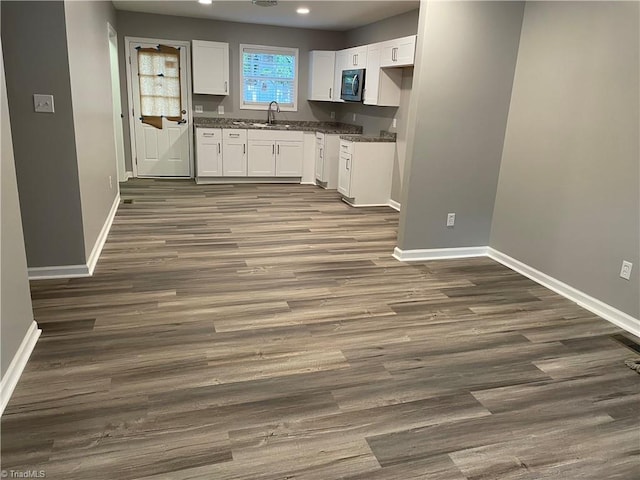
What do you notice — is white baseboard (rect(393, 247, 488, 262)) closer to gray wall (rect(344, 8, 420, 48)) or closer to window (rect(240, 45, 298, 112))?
gray wall (rect(344, 8, 420, 48))

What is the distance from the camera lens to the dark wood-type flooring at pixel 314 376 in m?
1.82

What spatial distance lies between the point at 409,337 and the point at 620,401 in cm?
109

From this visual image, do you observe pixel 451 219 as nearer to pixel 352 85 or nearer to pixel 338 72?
pixel 352 85

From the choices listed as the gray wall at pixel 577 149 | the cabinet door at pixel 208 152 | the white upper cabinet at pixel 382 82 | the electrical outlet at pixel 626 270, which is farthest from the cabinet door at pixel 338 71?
the electrical outlet at pixel 626 270

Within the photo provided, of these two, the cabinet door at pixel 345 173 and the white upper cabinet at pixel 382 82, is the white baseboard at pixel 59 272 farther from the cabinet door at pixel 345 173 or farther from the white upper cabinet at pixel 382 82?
the white upper cabinet at pixel 382 82

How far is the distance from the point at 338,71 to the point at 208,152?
2380mm

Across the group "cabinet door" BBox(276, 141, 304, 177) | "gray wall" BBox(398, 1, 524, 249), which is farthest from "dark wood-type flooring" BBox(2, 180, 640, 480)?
"cabinet door" BBox(276, 141, 304, 177)

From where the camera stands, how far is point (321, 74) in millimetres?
7477

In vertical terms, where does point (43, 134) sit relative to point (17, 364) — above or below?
above

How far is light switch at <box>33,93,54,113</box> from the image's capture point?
307 cm

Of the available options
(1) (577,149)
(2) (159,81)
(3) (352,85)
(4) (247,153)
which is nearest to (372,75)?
(3) (352,85)

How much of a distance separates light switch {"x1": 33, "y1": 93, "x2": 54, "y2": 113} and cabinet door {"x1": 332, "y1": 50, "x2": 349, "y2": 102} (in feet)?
15.3

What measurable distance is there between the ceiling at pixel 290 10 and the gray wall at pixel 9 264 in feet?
13.5

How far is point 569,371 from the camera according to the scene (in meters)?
2.51
